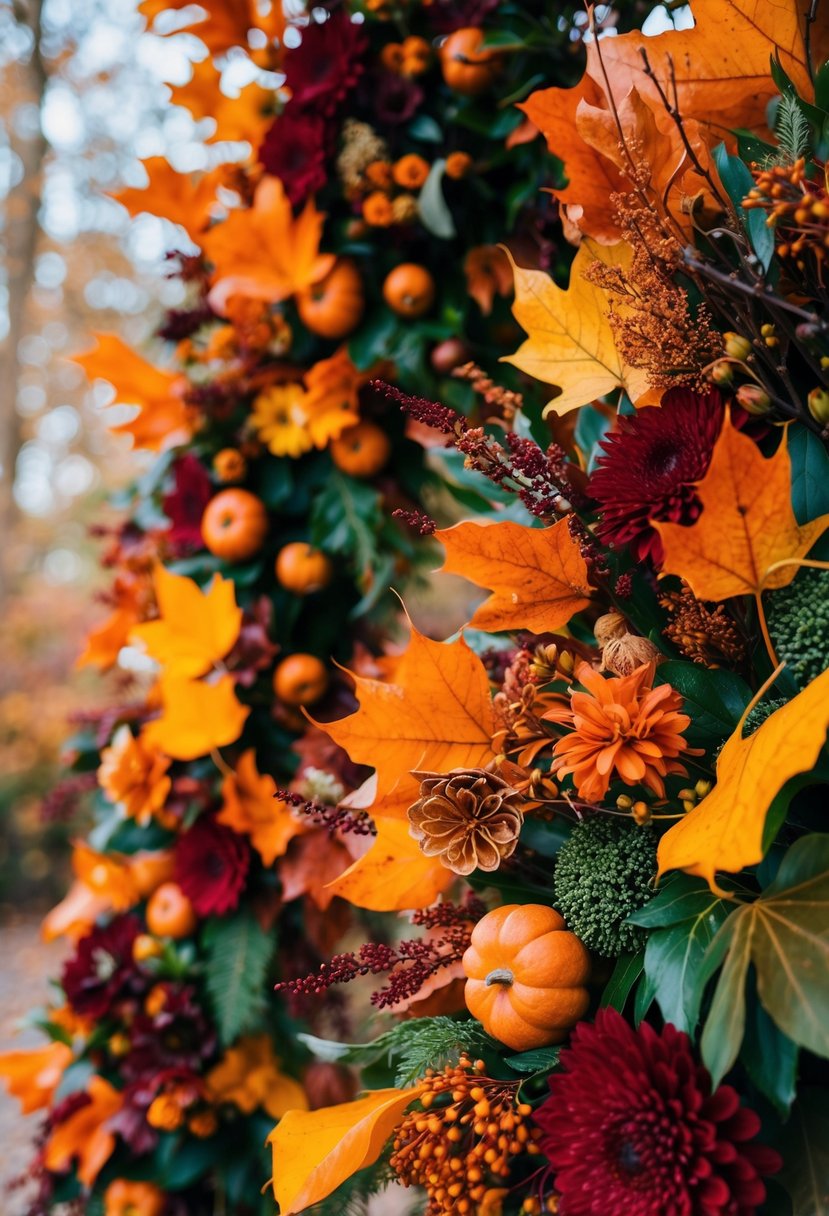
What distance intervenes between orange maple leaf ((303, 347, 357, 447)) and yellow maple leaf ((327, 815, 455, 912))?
1.88ft

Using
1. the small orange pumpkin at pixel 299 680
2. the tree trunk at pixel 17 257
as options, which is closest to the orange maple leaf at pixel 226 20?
the small orange pumpkin at pixel 299 680

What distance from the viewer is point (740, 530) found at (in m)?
0.51

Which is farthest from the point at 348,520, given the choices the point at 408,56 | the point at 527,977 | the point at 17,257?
the point at 17,257

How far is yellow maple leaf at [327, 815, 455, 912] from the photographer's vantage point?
69 centimetres

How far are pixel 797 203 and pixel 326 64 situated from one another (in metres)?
0.81

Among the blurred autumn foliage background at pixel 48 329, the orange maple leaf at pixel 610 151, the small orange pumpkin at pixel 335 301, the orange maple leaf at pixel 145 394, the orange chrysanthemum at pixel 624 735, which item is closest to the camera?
the orange chrysanthemum at pixel 624 735

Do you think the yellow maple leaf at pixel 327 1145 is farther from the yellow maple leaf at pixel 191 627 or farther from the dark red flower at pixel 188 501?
the dark red flower at pixel 188 501

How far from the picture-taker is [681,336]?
1.96 feet

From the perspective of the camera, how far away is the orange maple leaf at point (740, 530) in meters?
0.50

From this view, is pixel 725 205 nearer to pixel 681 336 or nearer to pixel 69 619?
pixel 681 336

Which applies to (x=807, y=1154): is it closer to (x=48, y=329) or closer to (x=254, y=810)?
(x=254, y=810)

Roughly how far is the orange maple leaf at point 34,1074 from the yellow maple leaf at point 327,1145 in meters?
0.81

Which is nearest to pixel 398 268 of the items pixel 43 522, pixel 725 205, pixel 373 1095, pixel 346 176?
pixel 346 176

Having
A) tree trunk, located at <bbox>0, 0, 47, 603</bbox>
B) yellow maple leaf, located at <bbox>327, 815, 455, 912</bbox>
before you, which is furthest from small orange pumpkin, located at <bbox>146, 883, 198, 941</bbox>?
tree trunk, located at <bbox>0, 0, 47, 603</bbox>
